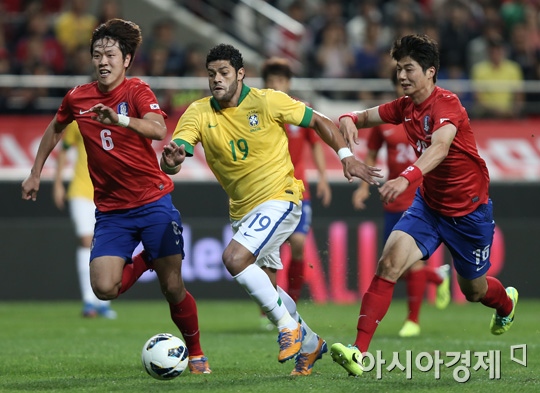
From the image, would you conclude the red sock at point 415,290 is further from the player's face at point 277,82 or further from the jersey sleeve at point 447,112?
the jersey sleeve at point 447,112

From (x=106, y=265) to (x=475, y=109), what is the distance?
10.0 meters

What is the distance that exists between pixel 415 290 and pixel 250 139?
157 inches

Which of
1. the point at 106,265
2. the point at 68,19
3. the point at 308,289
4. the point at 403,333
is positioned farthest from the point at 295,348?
the point at 68,19

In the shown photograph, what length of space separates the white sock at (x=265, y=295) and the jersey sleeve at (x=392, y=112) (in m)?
1.67

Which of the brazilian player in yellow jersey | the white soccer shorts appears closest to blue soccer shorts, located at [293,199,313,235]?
the brazilian player in yellow jersey

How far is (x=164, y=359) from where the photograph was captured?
680 cm

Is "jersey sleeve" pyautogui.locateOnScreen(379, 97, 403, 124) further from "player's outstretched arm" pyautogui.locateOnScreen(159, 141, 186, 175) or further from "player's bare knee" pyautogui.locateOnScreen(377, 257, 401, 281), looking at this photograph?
"player's outstretched arm" pyautogui.locateOnScreen(159, 141, 186, 175)

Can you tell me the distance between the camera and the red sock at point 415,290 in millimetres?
10422

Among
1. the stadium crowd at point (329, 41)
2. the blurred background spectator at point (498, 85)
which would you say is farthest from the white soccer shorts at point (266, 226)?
the blurred background spectator at point (498, 85)

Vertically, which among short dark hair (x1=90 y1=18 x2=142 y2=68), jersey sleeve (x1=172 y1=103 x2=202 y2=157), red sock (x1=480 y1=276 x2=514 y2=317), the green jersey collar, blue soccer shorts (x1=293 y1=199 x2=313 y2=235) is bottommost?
red sock (x1=480 y1=276 x2=514 y2=317)

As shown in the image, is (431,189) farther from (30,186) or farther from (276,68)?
(276,68)

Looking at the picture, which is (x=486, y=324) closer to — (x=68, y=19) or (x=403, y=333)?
(x=403, y=333)

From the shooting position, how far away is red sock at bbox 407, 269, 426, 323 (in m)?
10.4

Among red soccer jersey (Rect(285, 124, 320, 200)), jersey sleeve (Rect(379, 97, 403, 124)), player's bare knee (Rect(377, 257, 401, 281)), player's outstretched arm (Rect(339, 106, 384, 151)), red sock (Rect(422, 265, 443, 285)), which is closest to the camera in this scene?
player's bare knee (Rect(377, 257, 401, 281))
